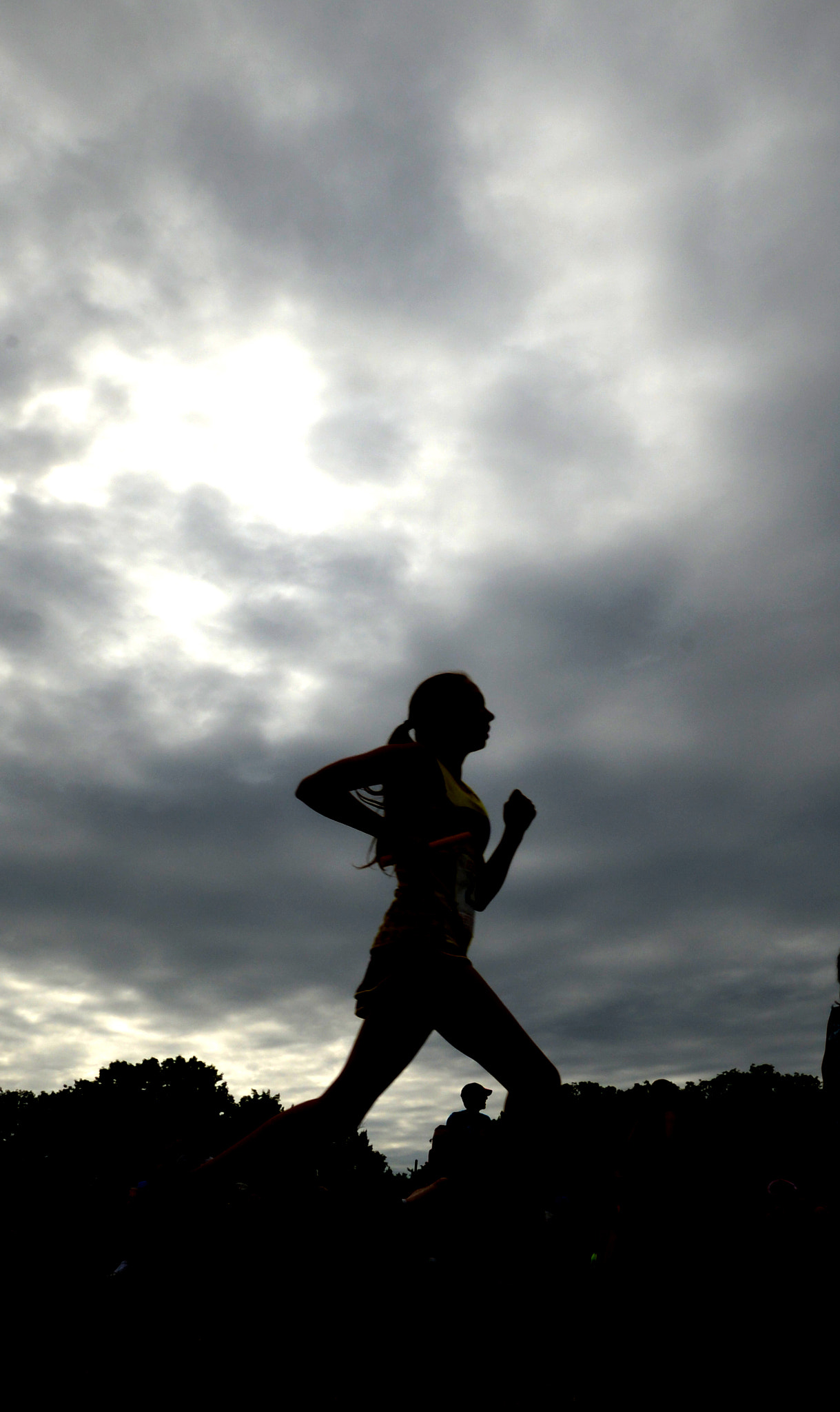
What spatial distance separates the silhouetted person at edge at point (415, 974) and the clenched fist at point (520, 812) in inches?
16.8

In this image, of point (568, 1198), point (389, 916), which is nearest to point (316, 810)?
point (389, 916)

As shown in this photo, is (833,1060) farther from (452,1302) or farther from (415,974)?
(415,974)

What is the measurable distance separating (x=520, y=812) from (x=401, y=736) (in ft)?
2.83

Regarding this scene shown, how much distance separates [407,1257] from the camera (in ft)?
14.1

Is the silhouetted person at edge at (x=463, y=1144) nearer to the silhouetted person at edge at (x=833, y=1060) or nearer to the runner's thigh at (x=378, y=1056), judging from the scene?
the runner's thigh at (x=378, y=1056)

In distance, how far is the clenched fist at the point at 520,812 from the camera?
462 centimetres

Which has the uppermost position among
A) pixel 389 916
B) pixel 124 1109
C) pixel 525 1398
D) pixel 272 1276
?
pixel 124 1109

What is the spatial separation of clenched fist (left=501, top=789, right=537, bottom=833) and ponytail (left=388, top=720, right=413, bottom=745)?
714 millimetres

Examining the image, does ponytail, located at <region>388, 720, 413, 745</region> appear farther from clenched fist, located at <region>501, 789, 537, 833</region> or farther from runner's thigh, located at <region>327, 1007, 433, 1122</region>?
runner's thigh, located at <region>327, 1007, 433, 1122</region>

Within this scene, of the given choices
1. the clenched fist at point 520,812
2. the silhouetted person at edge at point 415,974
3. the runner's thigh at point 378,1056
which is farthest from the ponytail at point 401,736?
the runner's thigh at point 378,1056

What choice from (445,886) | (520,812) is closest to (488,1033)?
(445,886)

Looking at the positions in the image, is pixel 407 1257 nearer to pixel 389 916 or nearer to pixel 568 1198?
pixel 389 916

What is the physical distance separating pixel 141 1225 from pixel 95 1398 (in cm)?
63

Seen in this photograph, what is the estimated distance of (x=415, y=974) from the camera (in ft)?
12.3
